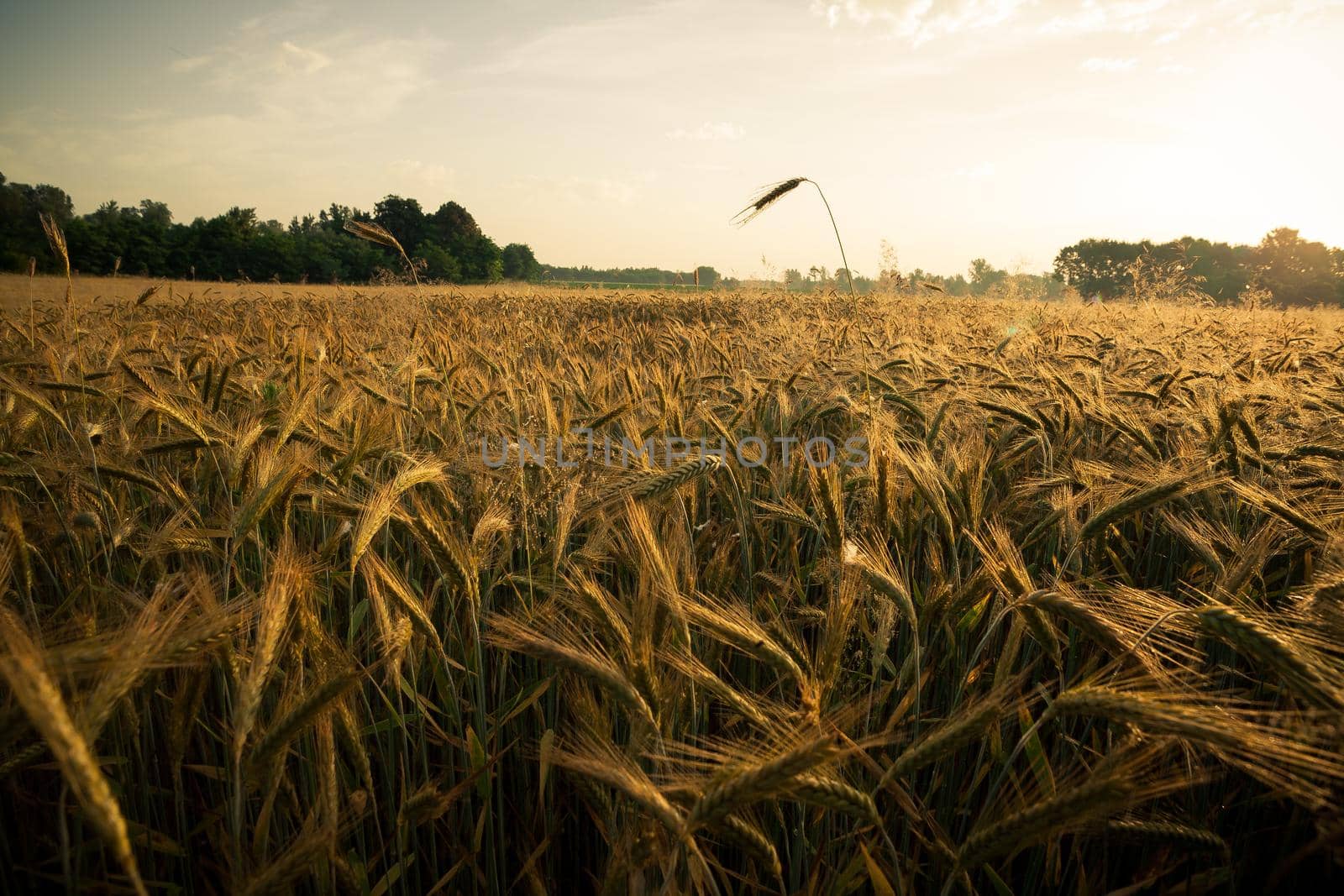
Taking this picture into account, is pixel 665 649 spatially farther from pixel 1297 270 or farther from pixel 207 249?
pixel 1297 270

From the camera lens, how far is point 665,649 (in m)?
1.27

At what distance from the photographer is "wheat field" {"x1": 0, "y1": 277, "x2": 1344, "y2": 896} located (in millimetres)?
885

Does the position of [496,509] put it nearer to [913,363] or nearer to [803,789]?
[803,789]

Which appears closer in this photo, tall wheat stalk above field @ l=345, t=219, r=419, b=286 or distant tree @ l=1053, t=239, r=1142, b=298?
tall wheat stalk above field @ l=345, t=219, r=419, b=286

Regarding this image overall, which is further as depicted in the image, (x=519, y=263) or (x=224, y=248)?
(x=519, y=263)

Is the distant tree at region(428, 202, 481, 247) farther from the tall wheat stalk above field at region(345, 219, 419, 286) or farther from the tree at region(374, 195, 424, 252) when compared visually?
the tall wheat stalk above field at region(345, 219, 419, 286)

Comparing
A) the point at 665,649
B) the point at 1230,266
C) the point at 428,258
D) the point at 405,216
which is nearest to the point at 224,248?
the point at 428,258

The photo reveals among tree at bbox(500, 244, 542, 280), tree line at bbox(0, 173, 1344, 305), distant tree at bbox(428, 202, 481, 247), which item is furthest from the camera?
tree at bbox(500, 244, 542, 280)

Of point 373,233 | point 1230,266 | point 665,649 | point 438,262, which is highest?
point 1230,266

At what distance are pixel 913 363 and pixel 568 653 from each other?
310cm

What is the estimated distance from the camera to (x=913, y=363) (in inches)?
139

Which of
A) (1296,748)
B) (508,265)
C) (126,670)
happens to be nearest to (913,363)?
(1296,748)

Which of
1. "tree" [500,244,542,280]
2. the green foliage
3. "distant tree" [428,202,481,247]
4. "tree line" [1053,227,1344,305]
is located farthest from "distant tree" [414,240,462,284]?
"tree line" [1053,227,1344,305]

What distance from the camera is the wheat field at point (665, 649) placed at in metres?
0.89
